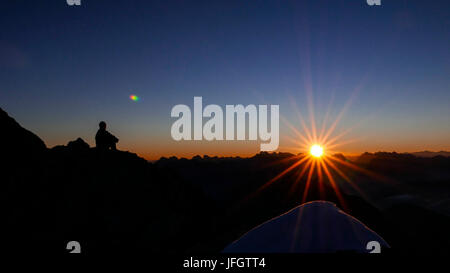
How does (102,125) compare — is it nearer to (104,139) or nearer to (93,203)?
(104,139)

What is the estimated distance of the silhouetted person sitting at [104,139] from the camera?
1559 cm

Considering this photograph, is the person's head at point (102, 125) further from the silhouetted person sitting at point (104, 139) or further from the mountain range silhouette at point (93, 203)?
the mountain range silhouette at point (93, 203)

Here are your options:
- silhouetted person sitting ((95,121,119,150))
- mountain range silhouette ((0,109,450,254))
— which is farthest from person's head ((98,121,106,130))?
mountain range silhouette ((0,109,450,254))

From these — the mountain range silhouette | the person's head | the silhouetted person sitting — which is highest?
the person's head

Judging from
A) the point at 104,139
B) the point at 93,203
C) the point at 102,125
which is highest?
the point at 102,125

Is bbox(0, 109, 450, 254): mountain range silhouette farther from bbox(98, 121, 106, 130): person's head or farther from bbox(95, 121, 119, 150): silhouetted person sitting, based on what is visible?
bbox(98, 121, 106, 130): person's head

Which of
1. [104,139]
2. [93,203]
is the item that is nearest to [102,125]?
[104,139]

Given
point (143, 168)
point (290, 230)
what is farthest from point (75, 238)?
point (290, 230)

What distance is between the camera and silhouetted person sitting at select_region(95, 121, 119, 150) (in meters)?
15.6

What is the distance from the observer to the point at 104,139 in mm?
16656

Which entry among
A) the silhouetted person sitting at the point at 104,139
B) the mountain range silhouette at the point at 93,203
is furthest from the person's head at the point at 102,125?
the mountain range silhouette at the point at 93,203

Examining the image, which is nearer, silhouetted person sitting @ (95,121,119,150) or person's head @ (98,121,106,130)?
person's head @ (98,121,106,130)
